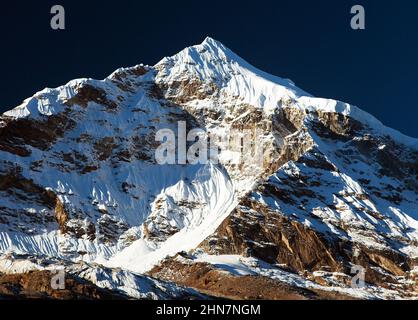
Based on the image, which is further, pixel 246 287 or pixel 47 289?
pixel 246 287

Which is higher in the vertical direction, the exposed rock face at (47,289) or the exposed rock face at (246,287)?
the exposed rock face at (47,289)

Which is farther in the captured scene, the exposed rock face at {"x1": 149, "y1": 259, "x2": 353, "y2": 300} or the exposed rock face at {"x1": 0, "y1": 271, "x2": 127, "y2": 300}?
the exposed rock face at {"x1": 149, "y1": 259, "x2": 353, "y2": 300}

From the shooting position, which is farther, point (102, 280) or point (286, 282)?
point (286, 282)

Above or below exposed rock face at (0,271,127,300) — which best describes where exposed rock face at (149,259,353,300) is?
below

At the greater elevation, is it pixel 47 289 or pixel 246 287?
pixel 47 289

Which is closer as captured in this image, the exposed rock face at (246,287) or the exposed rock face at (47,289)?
the exposed rock face at (47,289)

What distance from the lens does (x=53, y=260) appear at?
617ft
